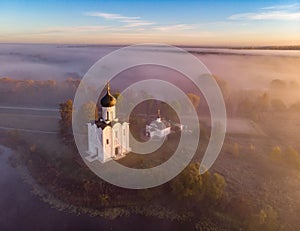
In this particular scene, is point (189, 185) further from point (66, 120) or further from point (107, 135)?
point (66, 120)

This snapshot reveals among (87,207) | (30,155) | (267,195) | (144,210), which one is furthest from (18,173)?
(267,195)

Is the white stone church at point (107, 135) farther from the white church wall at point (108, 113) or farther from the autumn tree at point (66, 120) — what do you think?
the autumn tree at point (66, 120)

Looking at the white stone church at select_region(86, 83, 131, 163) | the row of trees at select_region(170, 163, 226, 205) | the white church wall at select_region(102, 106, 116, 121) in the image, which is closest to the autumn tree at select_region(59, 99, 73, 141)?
the white stone church at select_region(86, 83, 131, 163)

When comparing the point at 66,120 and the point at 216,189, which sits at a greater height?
the point at 66,120

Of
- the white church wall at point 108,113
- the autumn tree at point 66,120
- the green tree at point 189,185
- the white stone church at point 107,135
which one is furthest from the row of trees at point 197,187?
the autumn tree at point 66,120

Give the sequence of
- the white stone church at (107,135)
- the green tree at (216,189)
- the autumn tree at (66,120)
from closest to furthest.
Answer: the green tree at (216,189)
the white stone church at (107,135)
the autumn tree at (66,120)

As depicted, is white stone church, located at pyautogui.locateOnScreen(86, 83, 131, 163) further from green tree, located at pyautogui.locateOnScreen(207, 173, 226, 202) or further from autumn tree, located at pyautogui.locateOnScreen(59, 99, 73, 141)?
green tree, located at pyautogui.locateOnScreen(207, 173, 226, 202)

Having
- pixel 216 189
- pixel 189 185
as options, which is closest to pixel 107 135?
pixel 189 185

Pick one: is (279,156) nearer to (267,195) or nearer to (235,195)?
(267,195)
